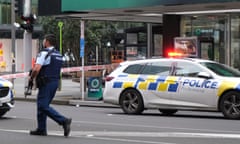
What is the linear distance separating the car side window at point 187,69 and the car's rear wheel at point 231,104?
1.06 metres

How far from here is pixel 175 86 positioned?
15945mm

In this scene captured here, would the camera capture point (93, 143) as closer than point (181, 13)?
Yes

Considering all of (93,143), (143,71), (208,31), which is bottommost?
(93,143)

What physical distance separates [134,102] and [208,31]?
907 centimetres

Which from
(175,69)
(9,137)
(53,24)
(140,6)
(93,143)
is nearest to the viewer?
(93,143)

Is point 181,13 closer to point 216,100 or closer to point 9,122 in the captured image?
point 216,100

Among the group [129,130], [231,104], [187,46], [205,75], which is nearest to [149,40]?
[187,46]

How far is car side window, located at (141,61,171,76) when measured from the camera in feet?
53.5

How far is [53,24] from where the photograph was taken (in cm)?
5175

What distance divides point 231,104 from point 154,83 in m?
2.29

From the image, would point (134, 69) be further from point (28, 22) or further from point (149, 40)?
point (149, 40)

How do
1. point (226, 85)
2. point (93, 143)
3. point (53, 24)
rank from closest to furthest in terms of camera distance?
point (93, 143) < point (226, 85) < point (53, 24)

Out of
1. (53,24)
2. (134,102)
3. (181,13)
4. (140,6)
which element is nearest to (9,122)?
(134,102)

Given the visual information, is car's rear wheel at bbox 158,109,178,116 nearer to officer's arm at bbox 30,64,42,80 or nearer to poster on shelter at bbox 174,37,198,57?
officer's arm at bbox 30,64,42,80
